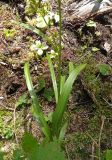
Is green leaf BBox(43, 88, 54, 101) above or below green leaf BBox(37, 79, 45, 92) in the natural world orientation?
below

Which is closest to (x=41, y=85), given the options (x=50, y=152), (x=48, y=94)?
(x=48, y=94)

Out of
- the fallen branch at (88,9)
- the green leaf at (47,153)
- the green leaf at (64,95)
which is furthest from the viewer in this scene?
the fallen branch at (88,9)

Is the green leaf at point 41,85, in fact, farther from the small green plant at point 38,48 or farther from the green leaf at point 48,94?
the small green plant at point 38,48

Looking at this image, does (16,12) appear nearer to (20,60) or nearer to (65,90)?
(20,60)

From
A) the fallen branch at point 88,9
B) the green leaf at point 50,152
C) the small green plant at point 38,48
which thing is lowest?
the green leaf at point 50,152

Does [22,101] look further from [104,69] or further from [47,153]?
[47,153]

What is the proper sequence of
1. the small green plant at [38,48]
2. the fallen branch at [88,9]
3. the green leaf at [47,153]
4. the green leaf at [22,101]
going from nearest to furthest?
1. the green leaf at [47,153]
2. the green leaf at [22,101]
3. the small green plant at [38,48]
4. the fallen branch at [88,9]

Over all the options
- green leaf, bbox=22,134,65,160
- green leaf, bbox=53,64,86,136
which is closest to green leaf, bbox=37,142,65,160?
green leaf, bbox=22,134,65,160

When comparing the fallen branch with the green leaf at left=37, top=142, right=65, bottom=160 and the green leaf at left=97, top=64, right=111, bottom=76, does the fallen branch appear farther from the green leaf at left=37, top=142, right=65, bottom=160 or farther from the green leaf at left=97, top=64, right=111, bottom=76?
the green leaf at left=37, top=142, right=65, bottom=160

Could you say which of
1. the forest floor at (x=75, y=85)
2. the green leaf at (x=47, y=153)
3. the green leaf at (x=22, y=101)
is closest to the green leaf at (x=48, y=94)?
the forest floor at (x=75, y=85)

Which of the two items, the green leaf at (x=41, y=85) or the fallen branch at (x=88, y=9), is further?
the fallen branch at (x=88, y=9)
